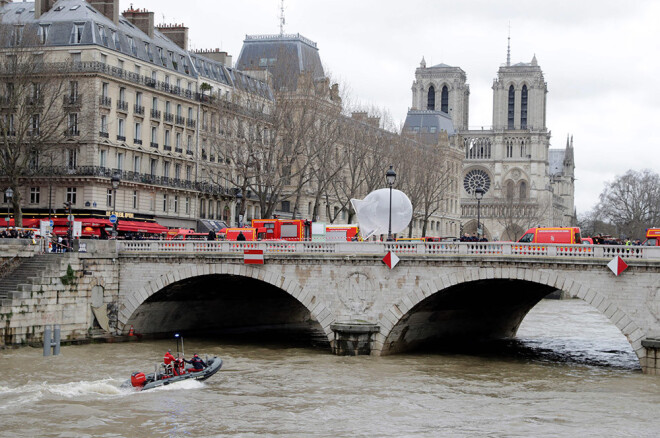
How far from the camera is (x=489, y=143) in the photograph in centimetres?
17700

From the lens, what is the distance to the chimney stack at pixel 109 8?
6931 cm

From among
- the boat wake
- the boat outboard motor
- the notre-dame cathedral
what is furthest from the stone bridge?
the notre-dame cathedral

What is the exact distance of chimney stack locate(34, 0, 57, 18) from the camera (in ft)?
224

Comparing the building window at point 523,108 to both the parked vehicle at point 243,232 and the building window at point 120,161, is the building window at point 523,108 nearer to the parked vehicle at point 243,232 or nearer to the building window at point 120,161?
the building window at point 120,161

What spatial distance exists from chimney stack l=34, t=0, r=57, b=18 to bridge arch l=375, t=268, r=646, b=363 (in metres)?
36.2

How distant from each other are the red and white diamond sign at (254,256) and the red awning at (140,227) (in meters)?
19.9

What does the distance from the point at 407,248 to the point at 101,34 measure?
31347 millimetres

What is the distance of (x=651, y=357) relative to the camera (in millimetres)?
38562

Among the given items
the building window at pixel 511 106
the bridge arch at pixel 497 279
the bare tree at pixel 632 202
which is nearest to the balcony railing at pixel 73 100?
the bridge arch at pixel 497 279

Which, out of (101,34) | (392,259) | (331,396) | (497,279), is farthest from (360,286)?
(101,34)

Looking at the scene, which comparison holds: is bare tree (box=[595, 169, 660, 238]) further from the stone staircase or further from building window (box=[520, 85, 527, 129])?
the stone staircase

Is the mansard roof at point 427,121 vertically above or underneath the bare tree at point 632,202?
above

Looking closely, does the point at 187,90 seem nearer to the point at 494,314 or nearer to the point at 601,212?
the point at 494,314

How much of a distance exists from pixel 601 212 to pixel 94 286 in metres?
102
